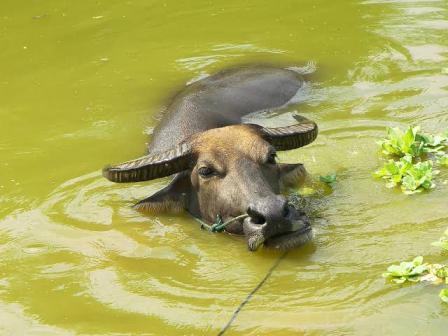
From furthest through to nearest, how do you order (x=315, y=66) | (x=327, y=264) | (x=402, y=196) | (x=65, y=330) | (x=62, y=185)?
(x=315, y=66) → (x=62, y=185) → (x=402, y=196) → (x=327, y=264) → (x=65, y=330)

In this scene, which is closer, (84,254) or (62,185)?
(84,254)

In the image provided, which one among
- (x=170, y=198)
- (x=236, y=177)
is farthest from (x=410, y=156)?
(x=170, y=198)

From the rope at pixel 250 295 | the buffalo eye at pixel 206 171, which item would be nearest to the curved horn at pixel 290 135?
the buffalo eye at pixel 206 171

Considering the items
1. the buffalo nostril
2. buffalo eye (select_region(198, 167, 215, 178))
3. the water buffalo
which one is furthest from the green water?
buffalo eye (select_region(198, 167, 215, 178))

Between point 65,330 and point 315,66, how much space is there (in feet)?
15.7

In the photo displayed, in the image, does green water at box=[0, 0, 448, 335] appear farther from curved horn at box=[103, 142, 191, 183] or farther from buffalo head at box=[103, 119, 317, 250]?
curved horn at box=[103, 142, 191, 183]

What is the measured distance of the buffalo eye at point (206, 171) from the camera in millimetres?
5246

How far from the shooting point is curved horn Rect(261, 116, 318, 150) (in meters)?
5.54

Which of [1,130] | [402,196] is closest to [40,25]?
[1,130]

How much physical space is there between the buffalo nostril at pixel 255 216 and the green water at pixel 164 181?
9.7 inches

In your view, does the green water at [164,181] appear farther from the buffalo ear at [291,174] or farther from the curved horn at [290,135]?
the curved horn at [290,135]

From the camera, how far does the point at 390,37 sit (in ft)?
29.1

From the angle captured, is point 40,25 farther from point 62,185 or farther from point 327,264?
point 327,264

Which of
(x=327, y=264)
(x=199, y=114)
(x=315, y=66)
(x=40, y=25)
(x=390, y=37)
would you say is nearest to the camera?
(x=327, y=264)
